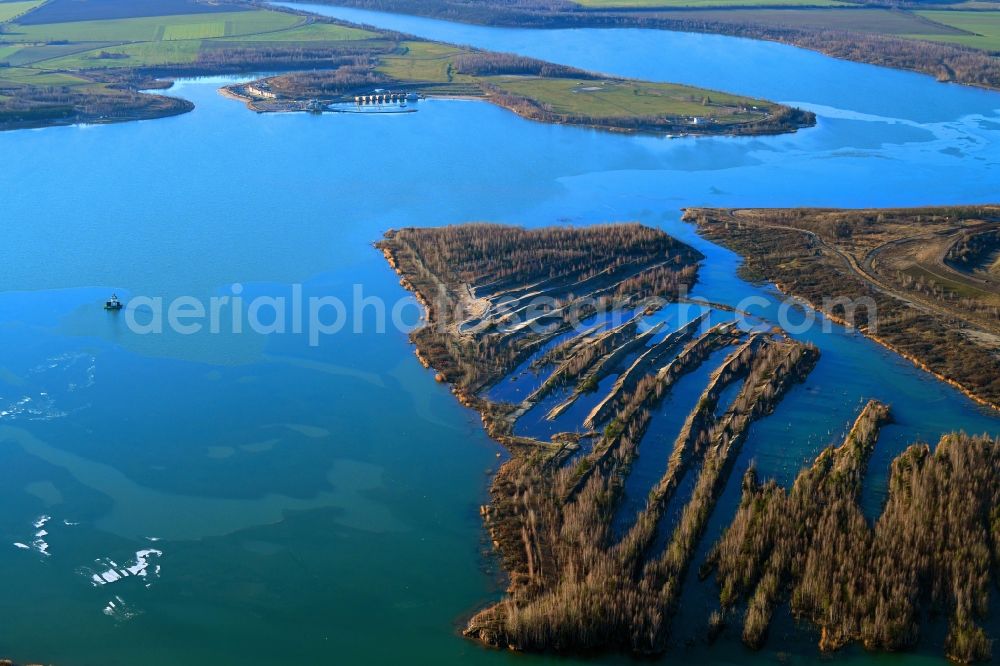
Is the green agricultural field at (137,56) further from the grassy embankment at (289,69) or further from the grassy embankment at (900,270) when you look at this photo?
the grassy embankment at (900,270)

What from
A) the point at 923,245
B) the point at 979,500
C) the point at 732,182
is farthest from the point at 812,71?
the point at 979,500

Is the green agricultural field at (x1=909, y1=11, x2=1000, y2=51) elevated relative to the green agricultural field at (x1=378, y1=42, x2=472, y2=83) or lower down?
elevated

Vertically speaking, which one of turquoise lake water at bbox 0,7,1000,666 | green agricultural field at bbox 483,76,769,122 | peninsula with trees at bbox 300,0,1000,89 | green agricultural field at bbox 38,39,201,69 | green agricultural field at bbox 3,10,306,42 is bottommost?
turquoise lake water at bbox 0,7,1000,666

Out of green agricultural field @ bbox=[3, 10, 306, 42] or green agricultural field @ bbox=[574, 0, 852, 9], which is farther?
green agricultural field @ bbox=[574, 0, 852, 9]

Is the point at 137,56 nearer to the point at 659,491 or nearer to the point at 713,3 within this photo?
the point at 713,3

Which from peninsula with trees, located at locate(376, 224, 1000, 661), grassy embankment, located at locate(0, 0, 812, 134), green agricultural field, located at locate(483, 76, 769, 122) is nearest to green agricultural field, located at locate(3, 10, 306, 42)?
grassy embankment, located at locate(0, 0, 812, 134)

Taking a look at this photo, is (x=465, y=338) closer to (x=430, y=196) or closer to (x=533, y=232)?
(x=533, y=232)

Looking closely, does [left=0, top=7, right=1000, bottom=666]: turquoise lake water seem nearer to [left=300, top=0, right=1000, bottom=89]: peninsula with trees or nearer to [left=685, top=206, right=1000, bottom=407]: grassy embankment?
[left=685, top=206, right=1000, bottom=407]: grassy embankment

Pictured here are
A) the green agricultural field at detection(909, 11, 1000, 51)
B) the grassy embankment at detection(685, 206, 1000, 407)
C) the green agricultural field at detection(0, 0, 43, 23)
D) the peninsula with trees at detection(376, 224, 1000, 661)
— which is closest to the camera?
the peninsula with trees at detection(376, 224, 1000, 661)
